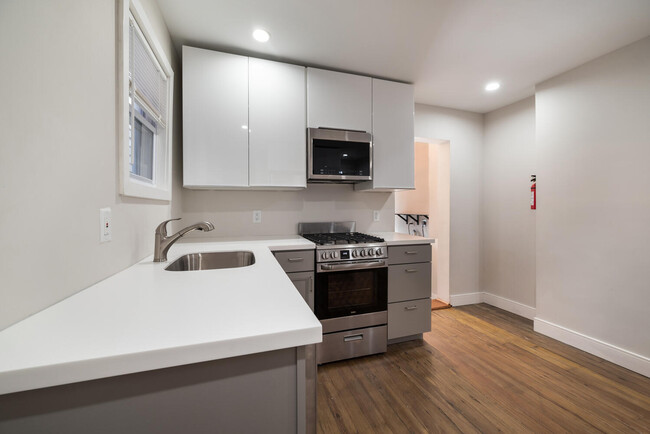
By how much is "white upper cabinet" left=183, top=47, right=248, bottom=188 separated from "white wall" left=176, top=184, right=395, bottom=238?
36 cm

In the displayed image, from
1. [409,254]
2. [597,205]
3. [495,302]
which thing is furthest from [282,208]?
[495,302]

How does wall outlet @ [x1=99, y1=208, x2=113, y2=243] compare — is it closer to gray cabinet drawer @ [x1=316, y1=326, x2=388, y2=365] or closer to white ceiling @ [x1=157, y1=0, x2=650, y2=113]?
white ceiling @ [x1=157, y1=0, x2=650, y2=113]

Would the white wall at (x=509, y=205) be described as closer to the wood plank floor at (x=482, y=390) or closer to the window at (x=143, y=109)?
the wood plank floor at (x=482, y=390)

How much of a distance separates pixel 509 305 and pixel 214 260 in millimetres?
3359

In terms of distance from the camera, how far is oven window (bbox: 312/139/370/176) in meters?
2.30

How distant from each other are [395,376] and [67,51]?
2425 mm

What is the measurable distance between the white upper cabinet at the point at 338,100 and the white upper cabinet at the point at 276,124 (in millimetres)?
97

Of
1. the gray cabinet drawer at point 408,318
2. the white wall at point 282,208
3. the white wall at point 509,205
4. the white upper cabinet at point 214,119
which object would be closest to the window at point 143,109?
the white upper cabinet at point 214,119

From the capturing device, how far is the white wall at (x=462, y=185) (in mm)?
3299

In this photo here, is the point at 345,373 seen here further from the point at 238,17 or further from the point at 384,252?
the point at 238,17

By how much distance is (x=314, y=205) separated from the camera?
267 cm

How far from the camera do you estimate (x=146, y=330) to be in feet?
1.90

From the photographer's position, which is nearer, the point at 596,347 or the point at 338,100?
the point at 596,347

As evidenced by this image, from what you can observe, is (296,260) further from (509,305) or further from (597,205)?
(509,305)
